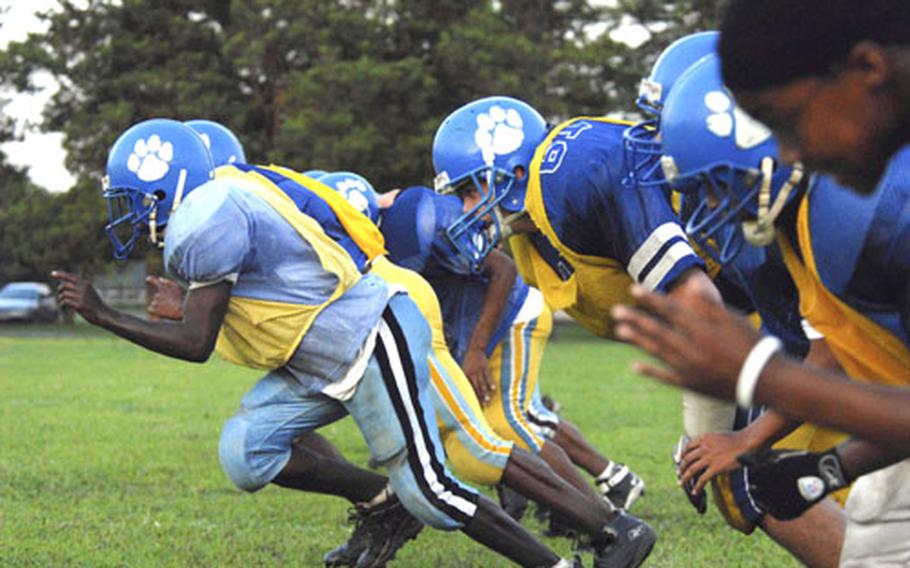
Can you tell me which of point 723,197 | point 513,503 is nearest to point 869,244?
point 723,197

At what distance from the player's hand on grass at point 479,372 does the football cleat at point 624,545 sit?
1545 mm

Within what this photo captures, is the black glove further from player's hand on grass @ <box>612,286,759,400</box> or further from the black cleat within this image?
the black cleat

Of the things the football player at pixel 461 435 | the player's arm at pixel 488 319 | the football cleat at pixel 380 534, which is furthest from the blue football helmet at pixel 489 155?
the football cleat at pixel 380 534

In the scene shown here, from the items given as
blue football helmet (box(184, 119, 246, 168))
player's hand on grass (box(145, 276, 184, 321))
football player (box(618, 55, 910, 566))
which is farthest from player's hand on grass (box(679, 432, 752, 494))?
blue football helmet (box(184, 119, 246, 168))

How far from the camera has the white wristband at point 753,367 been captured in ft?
7.54

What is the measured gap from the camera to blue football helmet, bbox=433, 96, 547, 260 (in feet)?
18.1

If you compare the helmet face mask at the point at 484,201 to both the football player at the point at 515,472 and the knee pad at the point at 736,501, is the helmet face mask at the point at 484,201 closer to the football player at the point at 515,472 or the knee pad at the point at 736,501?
the football player at the point at 515,472

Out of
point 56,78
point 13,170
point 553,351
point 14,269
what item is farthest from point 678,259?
point 14,269

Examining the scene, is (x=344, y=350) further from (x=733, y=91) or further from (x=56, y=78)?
(x=56, y=78)

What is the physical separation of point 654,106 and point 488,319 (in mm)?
2300

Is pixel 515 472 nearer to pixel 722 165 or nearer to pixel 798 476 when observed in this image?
pixel 798 476

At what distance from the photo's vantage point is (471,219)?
5605 mm

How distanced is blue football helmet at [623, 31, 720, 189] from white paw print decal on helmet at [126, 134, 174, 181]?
1.91m

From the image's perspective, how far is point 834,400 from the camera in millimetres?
2348
